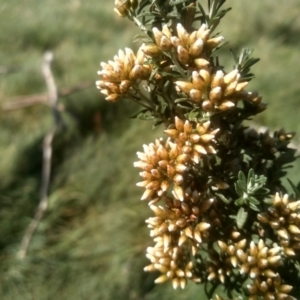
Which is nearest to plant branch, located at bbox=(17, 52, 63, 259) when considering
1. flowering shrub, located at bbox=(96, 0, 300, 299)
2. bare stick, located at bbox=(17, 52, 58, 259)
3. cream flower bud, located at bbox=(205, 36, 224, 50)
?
bare stick, located at bbox=(17, 52, 58, 259)

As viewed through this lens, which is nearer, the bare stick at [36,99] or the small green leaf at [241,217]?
the small green leaf at [241,217]

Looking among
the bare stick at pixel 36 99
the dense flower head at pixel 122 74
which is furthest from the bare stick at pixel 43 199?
the dense flower head at pixel 122 74

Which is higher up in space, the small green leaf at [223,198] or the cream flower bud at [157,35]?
the cream flower bud at [157,35]

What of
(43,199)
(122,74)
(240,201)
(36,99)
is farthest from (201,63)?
(36,99)

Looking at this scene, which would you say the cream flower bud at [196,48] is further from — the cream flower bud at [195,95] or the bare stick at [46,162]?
the bare stick at [46,162]

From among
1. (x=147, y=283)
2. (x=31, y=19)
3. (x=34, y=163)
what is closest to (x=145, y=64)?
(x=147, y=283)

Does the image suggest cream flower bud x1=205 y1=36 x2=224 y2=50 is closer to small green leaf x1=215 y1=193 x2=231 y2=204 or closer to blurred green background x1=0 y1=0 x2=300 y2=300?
small green leaf x1=215 y1=193 x2=231 y2=204

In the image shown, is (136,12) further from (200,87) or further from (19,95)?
(19,95)
